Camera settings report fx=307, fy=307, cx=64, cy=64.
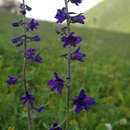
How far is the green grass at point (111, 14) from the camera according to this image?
118431 mm

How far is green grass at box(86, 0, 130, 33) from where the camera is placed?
11843 centimetres

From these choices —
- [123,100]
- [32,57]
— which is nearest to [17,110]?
[32,57]

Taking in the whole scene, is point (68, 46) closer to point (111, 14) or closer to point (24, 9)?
point (24, 9)

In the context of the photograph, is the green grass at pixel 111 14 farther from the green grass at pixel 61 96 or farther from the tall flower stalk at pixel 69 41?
the tall flower stalk at pixel 69 41

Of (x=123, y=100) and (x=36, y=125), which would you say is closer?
(x=36, y=125)

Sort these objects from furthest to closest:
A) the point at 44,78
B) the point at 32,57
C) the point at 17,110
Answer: the point at 44,78 < the point at 17,110 < the point at 32,57

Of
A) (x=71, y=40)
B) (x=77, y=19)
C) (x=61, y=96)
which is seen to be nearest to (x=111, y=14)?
(x=61, y=96)

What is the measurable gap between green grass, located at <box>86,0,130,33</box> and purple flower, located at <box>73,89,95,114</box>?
110 metres

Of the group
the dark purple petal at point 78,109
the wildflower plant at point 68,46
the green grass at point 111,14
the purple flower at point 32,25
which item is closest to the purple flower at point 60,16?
the wildflower plant at point 68,46

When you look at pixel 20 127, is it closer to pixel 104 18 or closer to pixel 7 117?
pixel 7 117

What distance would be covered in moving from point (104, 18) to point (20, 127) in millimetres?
131733

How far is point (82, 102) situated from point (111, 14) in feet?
450

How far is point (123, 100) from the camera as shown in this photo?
585cm

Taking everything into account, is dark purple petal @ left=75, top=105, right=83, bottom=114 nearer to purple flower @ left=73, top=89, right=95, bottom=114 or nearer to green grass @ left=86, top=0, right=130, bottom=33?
purple flower @ left=73, top=89, right=95, bottom=114
